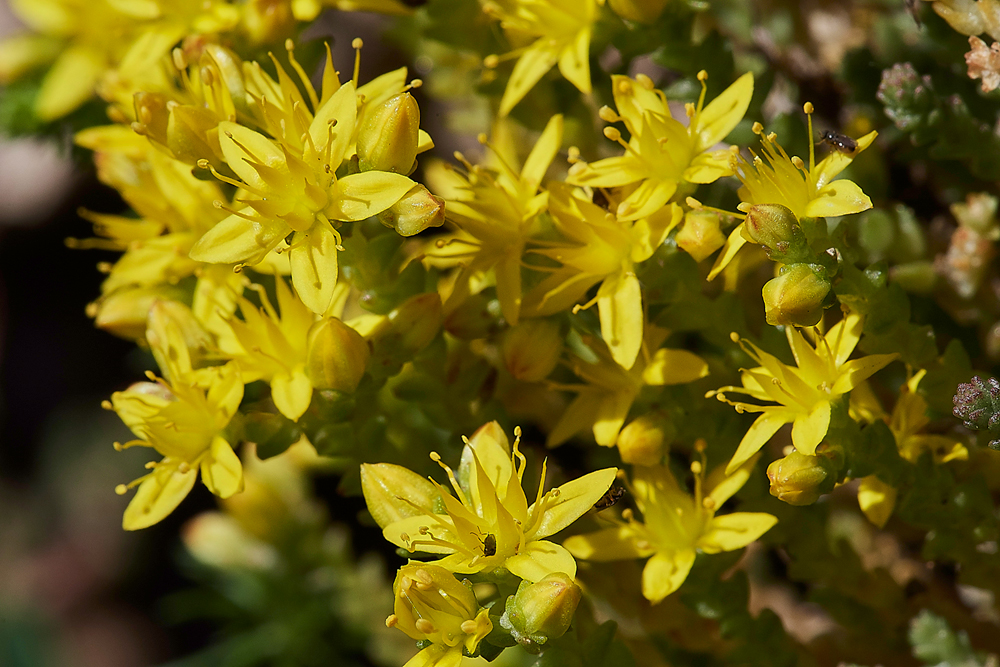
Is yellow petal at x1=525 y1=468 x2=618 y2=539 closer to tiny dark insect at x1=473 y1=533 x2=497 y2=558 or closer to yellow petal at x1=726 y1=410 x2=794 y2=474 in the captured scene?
tiny dark insect at x1=473 y1=533 x2=497 y2=558

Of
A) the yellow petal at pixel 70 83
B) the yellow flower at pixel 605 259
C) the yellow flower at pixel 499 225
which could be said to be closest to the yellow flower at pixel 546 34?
the yellow flower at pixel 499 225

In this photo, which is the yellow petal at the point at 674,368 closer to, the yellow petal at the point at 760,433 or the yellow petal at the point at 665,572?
the yellow petal at the point at 760,433

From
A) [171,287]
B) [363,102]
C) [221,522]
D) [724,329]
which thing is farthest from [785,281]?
[221,522]

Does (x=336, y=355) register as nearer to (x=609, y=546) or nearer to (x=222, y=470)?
(x=222, y=470)

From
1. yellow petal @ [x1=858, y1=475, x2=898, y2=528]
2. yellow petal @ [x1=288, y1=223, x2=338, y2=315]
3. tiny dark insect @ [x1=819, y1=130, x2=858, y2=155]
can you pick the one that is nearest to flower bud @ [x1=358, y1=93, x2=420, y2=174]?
yellow petal @ [x1=288, y1=223, x2=338, y2=315]

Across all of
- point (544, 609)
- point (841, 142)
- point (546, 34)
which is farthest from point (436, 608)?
point (546, 34)
